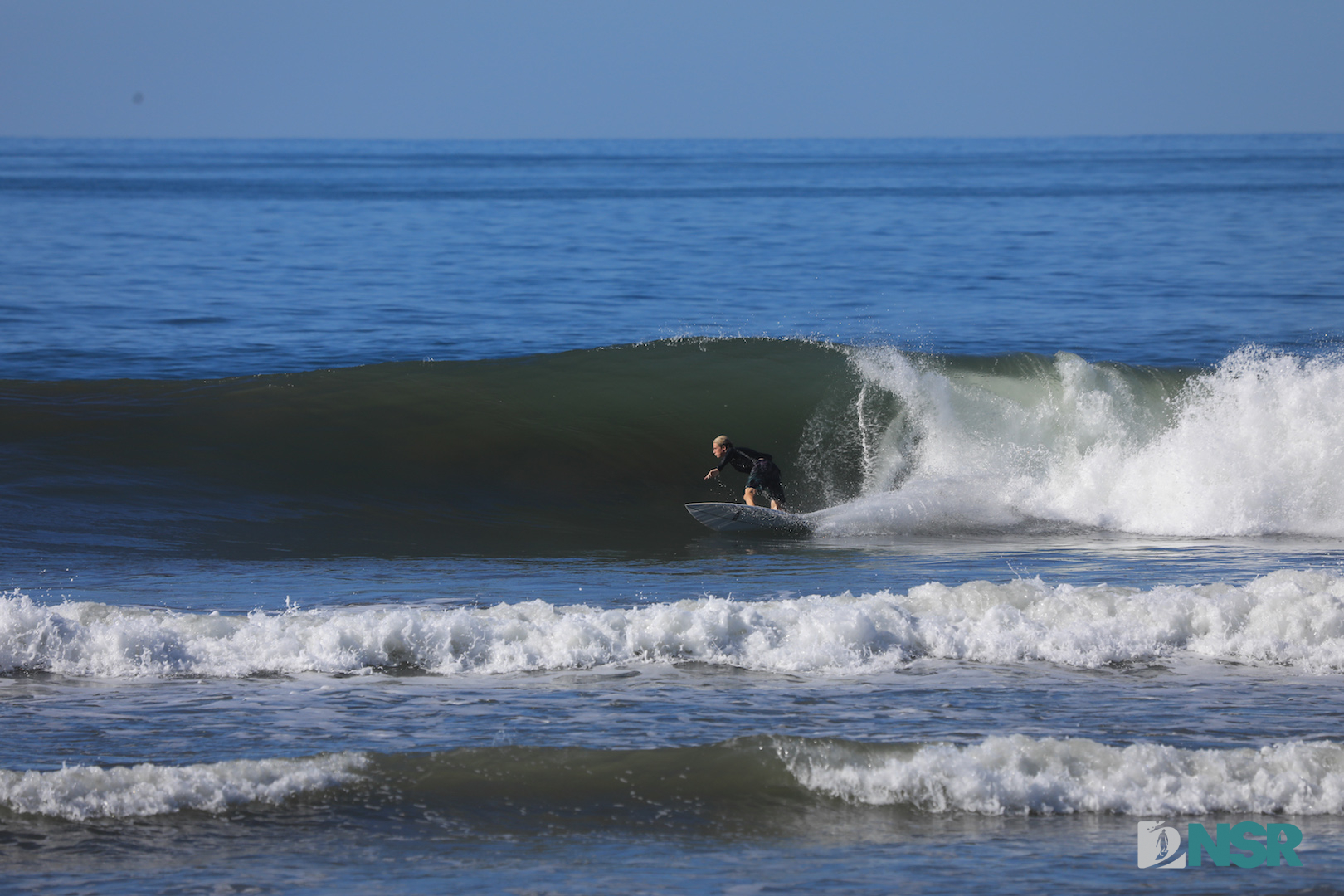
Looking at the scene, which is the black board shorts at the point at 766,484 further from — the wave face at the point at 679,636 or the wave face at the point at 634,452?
the wave face at the point at 679,636

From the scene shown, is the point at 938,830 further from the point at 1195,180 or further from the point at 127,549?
the point at 1195,180

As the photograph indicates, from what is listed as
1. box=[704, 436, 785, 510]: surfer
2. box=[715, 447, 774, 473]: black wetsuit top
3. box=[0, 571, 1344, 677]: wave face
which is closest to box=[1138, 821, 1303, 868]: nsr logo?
box=[0, 571, 1344, 677]: wave face

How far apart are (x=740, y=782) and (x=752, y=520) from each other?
288 inches


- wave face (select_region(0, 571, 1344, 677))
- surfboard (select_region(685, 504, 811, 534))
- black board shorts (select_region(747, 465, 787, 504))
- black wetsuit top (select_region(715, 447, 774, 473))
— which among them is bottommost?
wave face (select_region(0, 571, 1344, 677))

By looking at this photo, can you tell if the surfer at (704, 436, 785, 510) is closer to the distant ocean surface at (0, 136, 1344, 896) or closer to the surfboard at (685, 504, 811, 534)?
the surfboard at (685, 504, 811, 534)

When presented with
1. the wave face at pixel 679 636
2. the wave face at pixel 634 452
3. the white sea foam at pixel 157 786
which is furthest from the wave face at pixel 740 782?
the wave face at pixel 634 452

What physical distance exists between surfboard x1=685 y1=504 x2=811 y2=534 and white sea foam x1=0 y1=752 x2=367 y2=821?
7.69 m

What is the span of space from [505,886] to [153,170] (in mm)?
136878

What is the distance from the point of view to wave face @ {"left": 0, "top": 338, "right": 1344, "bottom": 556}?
1369 cm

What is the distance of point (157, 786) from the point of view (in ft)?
20.6

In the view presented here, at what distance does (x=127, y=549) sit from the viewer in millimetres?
11906

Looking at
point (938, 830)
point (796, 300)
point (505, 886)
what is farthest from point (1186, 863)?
point (796, 300)

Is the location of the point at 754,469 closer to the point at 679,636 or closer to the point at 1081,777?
the point at 679,636

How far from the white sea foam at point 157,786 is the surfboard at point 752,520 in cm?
769
